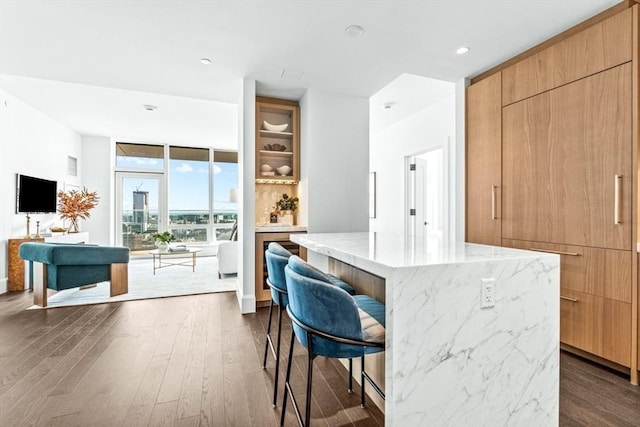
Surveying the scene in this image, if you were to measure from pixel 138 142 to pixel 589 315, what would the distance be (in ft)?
26.9

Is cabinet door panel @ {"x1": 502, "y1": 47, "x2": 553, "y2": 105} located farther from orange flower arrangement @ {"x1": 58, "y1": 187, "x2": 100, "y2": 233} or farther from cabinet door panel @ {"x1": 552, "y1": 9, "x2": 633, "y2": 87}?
orange flower arrangement @ {"x1": 58, "y1": 187, "x2": 100, "y2": 233}

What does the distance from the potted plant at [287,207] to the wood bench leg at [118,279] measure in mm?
2199

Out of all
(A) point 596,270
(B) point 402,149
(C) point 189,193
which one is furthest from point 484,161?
(C) point 189,193

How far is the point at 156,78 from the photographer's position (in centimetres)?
340

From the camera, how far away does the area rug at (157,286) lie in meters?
3.84

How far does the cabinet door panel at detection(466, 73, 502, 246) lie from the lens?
298cm

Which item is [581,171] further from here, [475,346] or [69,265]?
[69,265]

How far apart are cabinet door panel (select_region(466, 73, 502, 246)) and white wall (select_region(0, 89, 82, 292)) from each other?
5.80m

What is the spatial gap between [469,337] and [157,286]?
4425mm

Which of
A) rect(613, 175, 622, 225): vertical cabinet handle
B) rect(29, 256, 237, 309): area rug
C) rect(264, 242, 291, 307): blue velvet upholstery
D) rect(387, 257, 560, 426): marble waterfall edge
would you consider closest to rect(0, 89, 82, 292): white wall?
rect(29, 256, 237, 309): area rug

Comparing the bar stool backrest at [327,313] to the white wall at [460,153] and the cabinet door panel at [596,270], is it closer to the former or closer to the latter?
the cabinet door panel at [596,270]

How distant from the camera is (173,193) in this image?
24.2 ft

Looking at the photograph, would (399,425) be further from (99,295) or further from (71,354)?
(99,295)

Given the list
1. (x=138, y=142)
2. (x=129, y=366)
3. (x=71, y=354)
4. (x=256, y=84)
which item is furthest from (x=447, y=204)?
(x=138, y=142)
